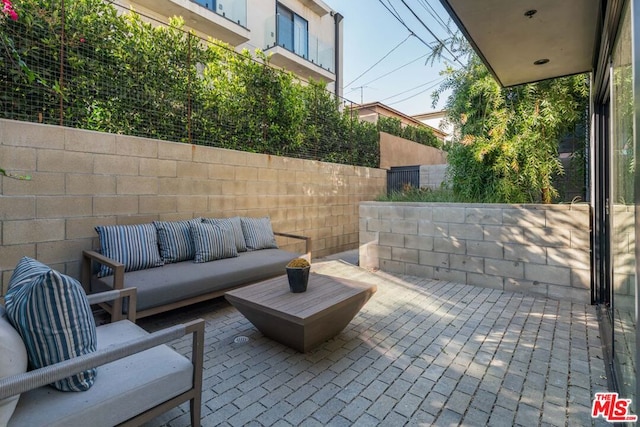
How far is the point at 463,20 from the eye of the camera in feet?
8.62

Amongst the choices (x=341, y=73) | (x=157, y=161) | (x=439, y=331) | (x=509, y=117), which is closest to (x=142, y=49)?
(x=157, y=161)

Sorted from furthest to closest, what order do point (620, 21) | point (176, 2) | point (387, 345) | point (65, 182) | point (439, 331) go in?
point (176, 2)
point (65, 182)
point (439, 331)
point (387, 345)
point (620, 21)

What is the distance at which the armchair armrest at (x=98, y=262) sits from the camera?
2564mm

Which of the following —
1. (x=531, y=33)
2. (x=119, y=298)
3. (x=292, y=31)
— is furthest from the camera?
(x=292, y=31)

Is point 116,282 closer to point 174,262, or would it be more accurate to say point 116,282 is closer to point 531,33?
point 174,262

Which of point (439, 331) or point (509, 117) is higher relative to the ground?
point (509, 117)

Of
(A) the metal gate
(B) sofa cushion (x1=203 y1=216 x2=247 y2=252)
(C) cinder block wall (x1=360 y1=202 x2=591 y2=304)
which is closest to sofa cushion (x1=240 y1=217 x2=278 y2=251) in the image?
(B) sofa cushion (x1=203 y1=216 x2=247 y2=252)

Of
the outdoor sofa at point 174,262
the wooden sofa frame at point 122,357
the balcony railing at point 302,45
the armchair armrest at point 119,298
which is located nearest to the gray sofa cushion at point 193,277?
the outdoor sofa at point 174,262

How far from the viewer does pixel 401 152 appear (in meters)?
8.68

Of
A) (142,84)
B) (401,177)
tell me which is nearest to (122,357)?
(142,84)

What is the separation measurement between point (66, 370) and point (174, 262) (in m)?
2.38

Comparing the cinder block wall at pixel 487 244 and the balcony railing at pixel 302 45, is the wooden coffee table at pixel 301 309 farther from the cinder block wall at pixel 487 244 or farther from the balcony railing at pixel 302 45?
the balcony railing at pixel 302 45

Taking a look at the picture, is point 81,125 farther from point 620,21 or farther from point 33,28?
point 620,21

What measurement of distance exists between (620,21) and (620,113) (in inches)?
20.4
